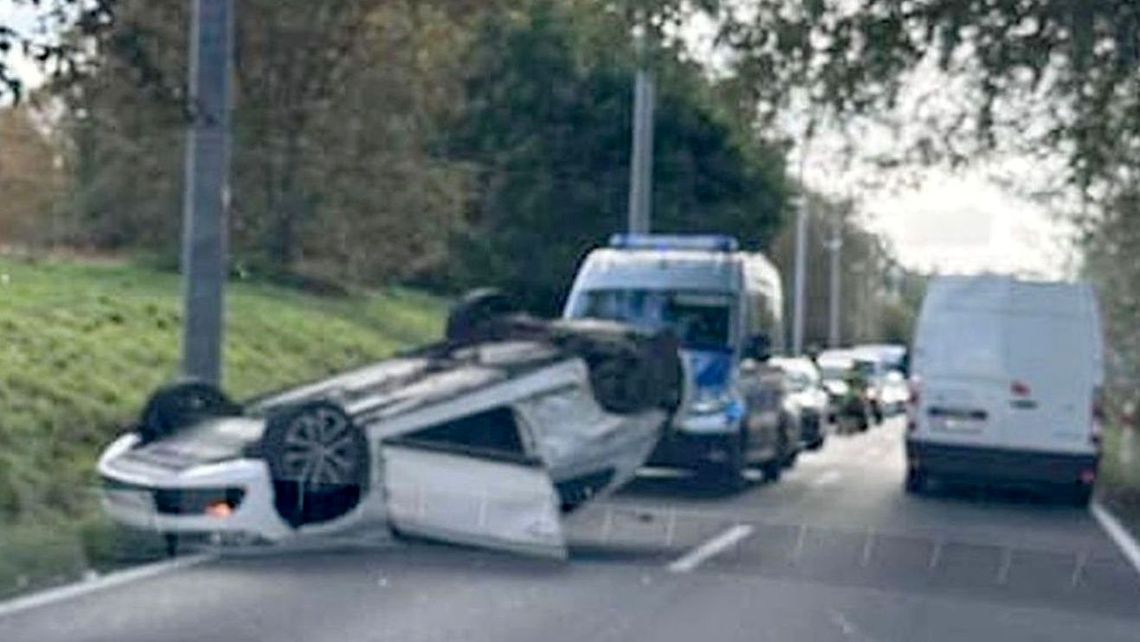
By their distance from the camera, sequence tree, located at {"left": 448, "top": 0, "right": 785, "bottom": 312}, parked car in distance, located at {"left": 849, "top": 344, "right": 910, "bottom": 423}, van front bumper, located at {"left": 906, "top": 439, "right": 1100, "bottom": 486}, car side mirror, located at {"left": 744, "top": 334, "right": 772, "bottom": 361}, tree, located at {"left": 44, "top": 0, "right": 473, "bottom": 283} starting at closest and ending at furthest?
car side mirror, located at {"left": 744, "top": 334, "right": 772, "bottom": 361}
van front bumper, located at {"left": 906, "top": 439, "right": 1100, "bottom": 486}
tree, located at {"left": 44, "top": 0, "right": 473, "bottom": 283}
tree, located at {"left": 448, "top": 0, "right": 785, "bottom": 312}
parked car in distance, located at {"left": 849, "top": 344, "right": 910, "bottom": 423}

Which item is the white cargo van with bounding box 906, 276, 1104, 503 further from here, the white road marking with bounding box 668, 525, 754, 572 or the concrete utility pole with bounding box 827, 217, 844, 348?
the concrete utility pole with bounding box 827, 217, 844, 348

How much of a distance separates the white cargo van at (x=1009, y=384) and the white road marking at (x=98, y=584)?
12.1m

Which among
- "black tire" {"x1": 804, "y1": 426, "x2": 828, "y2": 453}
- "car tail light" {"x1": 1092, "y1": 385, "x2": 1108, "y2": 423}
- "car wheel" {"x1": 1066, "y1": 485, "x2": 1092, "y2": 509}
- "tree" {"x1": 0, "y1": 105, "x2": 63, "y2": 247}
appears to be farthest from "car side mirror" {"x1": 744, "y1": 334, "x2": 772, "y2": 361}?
"tree" {"x1": 0, "y1": 105, "x2": 63, "y2": 247}

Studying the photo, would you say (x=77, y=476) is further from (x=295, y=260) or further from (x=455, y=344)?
(x=295, y=260)

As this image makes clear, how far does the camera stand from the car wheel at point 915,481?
84.6 feet

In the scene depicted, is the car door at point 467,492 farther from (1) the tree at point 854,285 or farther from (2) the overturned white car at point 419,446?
(1) the tree at point 854,285

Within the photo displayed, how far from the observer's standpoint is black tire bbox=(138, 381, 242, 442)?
16.1m

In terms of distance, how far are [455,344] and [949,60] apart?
19.7 feet

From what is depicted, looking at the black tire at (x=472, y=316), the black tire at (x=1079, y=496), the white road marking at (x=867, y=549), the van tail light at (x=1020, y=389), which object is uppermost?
the black tire at (x=472, y=316)

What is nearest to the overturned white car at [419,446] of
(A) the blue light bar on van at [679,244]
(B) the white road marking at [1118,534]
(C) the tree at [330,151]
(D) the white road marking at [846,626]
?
(D) the white road marking at [846,626]

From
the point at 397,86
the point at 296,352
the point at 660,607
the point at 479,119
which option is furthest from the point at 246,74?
the point at 660,607

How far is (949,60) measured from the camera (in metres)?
21.2

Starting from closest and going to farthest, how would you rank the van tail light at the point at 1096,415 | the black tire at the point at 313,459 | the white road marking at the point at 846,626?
the white road marking at the point at 846,626 → the black tire at the point at 313,459 → the van tail light at the point at 1096,415

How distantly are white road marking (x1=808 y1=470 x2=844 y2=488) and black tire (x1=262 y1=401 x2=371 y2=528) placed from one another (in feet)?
40.1
